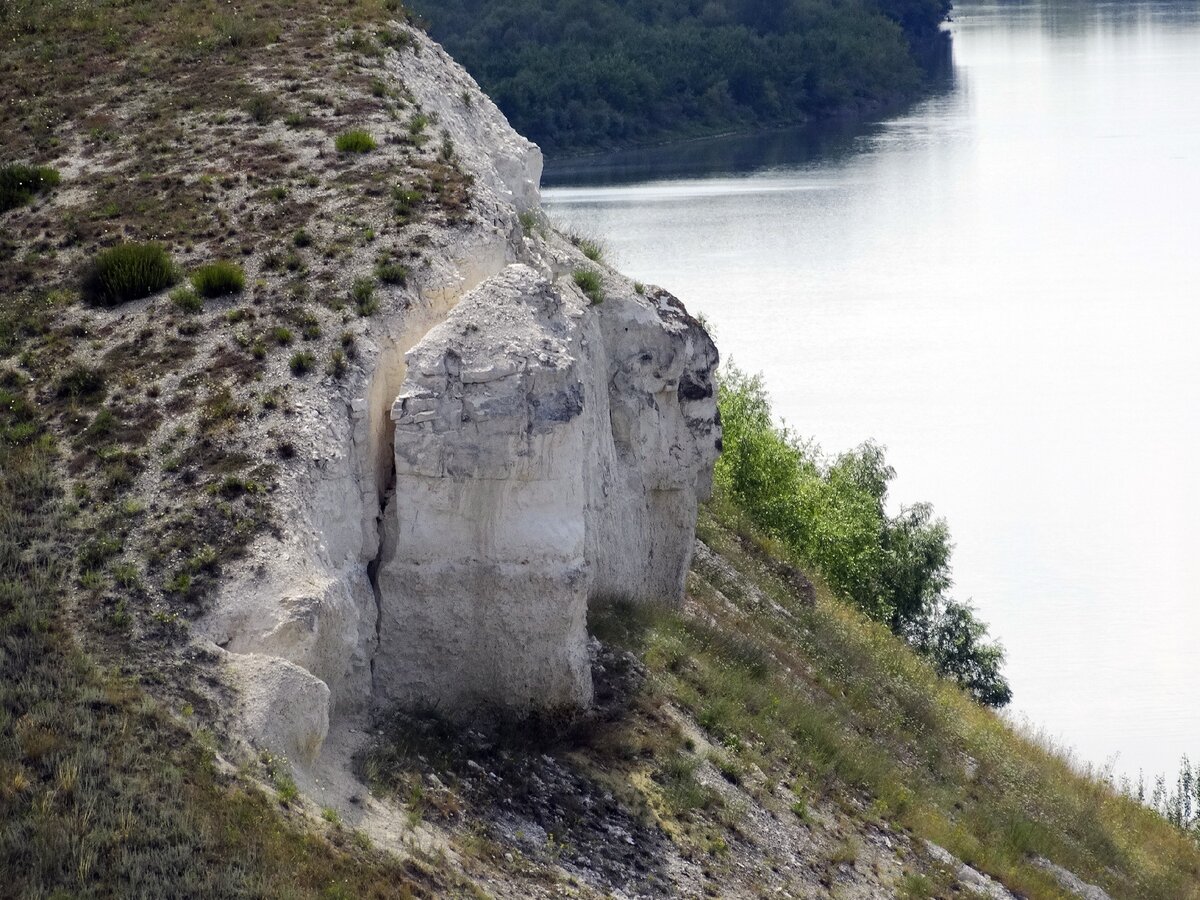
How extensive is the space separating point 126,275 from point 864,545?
1024 inches

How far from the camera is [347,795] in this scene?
13398 millimetres

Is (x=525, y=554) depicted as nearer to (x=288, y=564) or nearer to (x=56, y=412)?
(x=288, y=564)

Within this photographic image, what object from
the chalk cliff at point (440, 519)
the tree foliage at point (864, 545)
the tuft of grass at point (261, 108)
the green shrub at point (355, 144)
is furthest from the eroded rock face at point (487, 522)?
the tree foliage at point (864, 545)

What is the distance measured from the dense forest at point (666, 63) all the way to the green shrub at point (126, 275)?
85.2 metres

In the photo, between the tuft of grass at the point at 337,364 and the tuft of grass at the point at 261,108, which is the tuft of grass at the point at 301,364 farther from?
the tuft of grass at the point at 261,108

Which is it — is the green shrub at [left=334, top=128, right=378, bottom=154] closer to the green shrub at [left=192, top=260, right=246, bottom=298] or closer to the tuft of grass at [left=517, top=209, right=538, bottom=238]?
the tuft of grass at [left=517, top=209, right=538, bottom=238]

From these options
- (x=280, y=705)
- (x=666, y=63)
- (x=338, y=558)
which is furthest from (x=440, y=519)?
(x=666, y=63)

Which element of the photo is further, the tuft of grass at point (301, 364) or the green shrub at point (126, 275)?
the green shrub at point (126, 275)

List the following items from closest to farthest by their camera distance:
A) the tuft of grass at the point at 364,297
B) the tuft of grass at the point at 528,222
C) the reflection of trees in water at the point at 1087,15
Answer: the tuft of grass at the point at 364,297
the tuft of grass at the point at 528,222
the reflection of trees in water at the point at 1087,15

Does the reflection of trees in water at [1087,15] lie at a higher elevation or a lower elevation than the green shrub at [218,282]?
lower

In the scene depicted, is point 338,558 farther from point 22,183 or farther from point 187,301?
point 22,183

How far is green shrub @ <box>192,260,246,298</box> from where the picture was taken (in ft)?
57.6

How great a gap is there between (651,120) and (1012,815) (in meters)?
92.4

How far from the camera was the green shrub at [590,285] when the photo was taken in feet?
72.9
